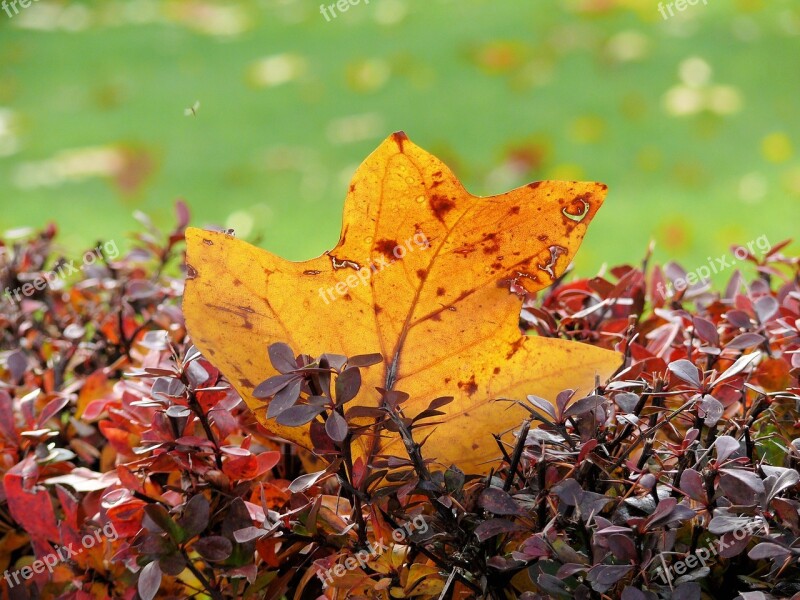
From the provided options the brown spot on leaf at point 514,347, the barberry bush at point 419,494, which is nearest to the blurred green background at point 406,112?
the barberry bush at point 419,494

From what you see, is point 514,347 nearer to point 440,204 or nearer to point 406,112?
point 440,204

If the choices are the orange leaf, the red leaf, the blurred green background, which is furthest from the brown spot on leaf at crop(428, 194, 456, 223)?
the blurred green background

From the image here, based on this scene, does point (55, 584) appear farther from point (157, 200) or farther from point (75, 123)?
point (75, 123)

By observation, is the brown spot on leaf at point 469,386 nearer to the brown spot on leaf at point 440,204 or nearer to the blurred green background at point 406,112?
the brown spot on leaf at point 440,204

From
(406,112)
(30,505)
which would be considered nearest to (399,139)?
(30,505)

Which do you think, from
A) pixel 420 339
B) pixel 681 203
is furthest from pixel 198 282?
pixel 681 203

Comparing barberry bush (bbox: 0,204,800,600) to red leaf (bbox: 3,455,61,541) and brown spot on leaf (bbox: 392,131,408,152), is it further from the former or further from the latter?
brown spot on leaf (bbox: 392,131,408,152)

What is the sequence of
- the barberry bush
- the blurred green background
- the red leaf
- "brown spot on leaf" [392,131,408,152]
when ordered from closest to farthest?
the barberry bush → "brown spot on leaf" [392,131,408,152] → the red leaf → the blurred green background
